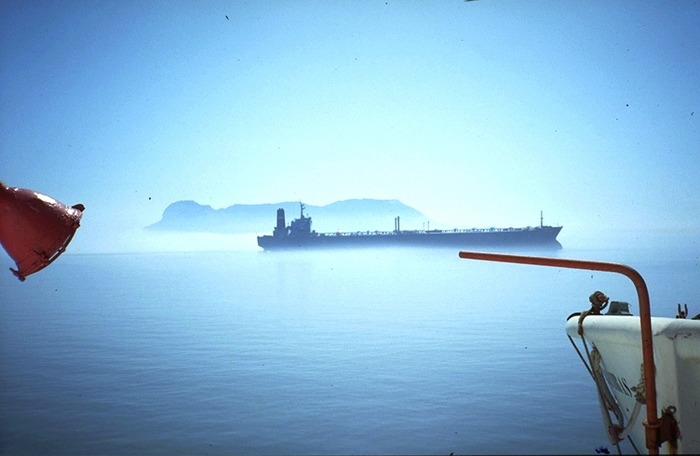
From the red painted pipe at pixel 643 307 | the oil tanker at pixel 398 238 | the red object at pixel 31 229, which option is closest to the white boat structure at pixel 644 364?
the red painted pipe at pixel 643 307

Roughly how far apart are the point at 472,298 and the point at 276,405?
13.9 m

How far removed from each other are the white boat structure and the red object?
151 centimetres

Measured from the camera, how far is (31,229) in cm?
145

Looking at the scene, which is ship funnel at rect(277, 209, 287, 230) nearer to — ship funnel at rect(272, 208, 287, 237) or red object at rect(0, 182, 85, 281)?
ship funnel at rect(272, 208, 287, 237)

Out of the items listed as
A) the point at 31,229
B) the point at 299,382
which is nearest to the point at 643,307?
the point at 31,229

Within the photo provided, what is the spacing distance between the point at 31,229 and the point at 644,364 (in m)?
1.94

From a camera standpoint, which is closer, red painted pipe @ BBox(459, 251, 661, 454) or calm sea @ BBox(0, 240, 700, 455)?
red painted pipe @ BBox(459, 251, 661, 454)

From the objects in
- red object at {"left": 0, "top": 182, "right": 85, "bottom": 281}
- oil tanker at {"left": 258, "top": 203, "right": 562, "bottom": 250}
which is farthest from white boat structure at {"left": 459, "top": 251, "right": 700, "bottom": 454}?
oil tanker at {"left": 258, "top": 203, "right": 562, "bottom": 250}

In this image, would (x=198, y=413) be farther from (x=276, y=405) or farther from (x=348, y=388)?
(x=348, y=388)

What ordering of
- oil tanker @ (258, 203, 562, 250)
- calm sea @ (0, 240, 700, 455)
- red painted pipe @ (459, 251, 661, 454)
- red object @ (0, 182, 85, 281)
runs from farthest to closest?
1. oil tanker @ (258, 203, 562, 250)
2. calm sea @ (0, 240, 700, 455)
3. red painted pipe @ (459, 251, 661, 454)
4. red object @ (0, 182, 85, 281)

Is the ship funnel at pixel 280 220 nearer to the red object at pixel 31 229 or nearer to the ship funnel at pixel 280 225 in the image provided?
the ship funnel at pixel 280 225

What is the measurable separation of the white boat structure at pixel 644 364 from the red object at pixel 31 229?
1.51 metres

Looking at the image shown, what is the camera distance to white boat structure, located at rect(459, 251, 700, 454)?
7.97 feet

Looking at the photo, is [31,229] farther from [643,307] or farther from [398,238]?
[398,238]
